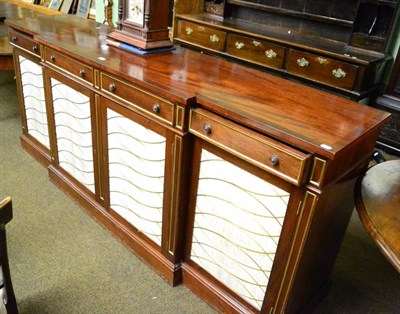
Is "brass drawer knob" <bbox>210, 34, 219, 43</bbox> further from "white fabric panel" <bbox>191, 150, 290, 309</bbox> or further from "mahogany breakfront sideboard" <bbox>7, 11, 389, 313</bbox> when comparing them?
"white fabric panel" <bbox>191, 150, 290, 309</bbox>

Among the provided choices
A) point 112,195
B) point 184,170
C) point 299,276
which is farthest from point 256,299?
point 112,195

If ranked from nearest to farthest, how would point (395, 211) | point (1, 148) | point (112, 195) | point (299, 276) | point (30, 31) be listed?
point (395, 211), point (299, 276), point (112, 195), point (30, 31), point (1, 148)

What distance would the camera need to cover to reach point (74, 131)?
6.40 ft

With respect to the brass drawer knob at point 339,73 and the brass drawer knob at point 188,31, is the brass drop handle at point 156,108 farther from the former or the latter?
the brass drawer knob at point 188,31

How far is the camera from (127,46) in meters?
1.76

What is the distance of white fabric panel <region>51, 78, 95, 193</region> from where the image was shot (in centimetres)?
185

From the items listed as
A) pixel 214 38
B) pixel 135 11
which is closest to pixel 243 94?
pixel 135 11

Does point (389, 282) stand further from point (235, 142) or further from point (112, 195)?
point (112, 195)

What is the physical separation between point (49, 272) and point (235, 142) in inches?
42.6

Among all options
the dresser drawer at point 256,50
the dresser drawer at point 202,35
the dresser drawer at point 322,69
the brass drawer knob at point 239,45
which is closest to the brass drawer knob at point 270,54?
the dresser drawer at point 256,50

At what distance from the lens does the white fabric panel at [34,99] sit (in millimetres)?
2162

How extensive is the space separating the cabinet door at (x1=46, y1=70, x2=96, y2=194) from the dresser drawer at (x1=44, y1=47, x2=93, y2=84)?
0.05m

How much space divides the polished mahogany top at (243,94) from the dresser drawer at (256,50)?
4.78 ft

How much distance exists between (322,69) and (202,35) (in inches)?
48.3
